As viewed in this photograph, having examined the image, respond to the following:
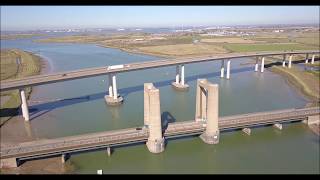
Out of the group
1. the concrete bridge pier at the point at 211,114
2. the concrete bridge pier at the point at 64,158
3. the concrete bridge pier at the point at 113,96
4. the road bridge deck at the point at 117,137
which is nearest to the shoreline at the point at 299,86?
the road bridge deck at the point at 117,137

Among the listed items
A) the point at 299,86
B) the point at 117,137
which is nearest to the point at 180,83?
the point at 299,86

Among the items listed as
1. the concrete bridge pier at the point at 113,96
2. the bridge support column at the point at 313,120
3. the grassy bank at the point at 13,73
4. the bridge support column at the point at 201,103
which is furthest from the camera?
the concrete bridge pier at the point at 113,96

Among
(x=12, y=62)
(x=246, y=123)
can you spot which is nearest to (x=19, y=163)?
(x=246, y=123)

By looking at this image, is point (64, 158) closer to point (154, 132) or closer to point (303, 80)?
point (154, 132)

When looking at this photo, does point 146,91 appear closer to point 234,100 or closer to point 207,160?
point 207,160

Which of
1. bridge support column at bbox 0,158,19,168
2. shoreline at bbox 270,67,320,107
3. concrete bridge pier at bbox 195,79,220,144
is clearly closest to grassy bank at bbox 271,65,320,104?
shoreline at bbox 270,67,320,107

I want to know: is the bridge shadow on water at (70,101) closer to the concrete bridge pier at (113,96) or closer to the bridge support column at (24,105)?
the bridge support column at (24,105)
